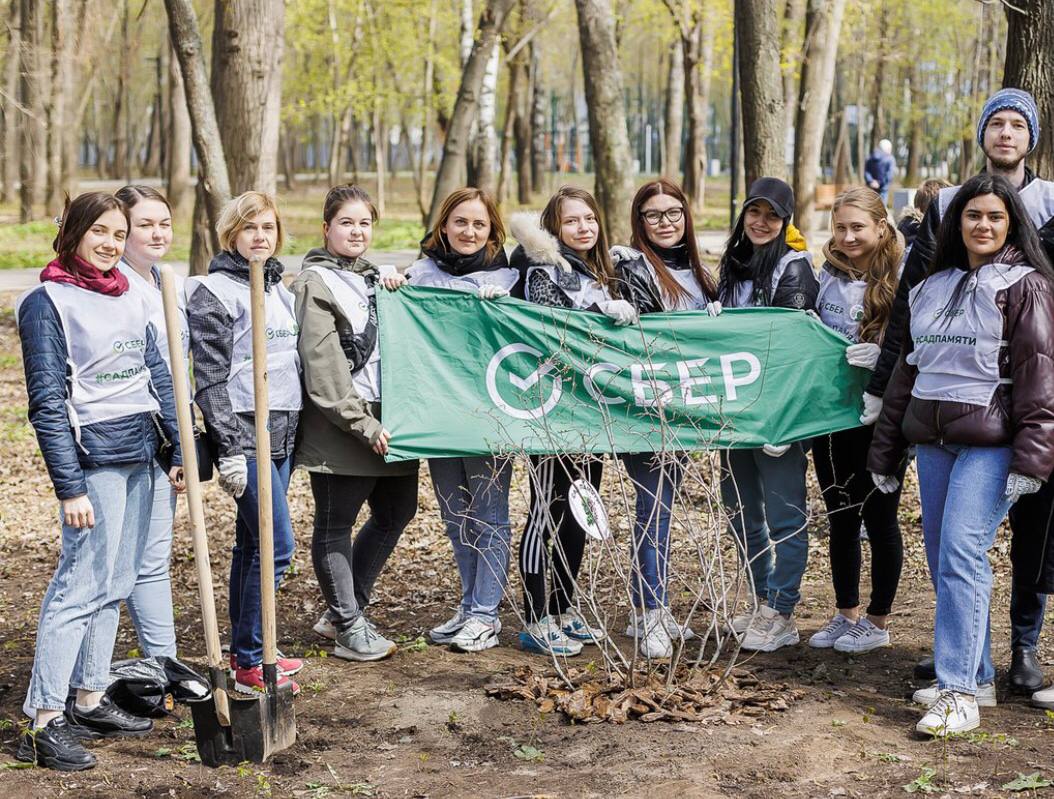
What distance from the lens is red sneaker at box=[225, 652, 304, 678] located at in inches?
211

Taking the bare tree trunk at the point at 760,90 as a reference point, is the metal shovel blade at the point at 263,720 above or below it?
below

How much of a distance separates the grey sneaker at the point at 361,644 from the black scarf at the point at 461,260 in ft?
5.36

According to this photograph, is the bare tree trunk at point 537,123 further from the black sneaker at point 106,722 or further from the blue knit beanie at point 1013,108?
the black sneaker at point 106,722

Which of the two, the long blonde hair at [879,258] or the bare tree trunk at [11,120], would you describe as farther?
the bare tree trunk at [11,120]

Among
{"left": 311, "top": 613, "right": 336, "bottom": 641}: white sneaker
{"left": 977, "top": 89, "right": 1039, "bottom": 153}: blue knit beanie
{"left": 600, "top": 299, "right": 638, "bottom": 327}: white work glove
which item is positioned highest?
{"left": 977, "top": 89, "right": 1039, "bottom": 153}: blue knit beanie

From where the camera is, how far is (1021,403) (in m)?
4.57

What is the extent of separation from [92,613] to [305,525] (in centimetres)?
381

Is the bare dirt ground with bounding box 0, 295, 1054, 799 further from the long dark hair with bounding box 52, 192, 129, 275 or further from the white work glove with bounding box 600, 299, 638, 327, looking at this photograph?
the long dark hair with bounding box 52, 192, 129, 275

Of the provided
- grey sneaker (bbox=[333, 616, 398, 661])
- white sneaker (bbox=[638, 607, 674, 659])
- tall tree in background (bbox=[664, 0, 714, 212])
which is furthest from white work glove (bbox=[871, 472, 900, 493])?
tall tree in background (bbox=[664, 0, 714, 212])

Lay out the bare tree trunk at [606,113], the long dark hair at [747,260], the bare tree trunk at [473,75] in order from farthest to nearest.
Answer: the bare tree trunk at [473,75]
the bare tree trunk at [606,113]
the long dark hair at [747,260]

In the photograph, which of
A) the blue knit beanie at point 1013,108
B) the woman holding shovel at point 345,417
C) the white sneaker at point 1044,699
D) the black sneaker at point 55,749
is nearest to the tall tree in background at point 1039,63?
the blue knit beanie at point 1013,108

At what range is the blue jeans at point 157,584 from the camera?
496 cm

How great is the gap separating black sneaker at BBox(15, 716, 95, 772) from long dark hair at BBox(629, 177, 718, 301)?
300 centimetres

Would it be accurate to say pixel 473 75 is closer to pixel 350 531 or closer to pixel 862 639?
pixel 350 531
